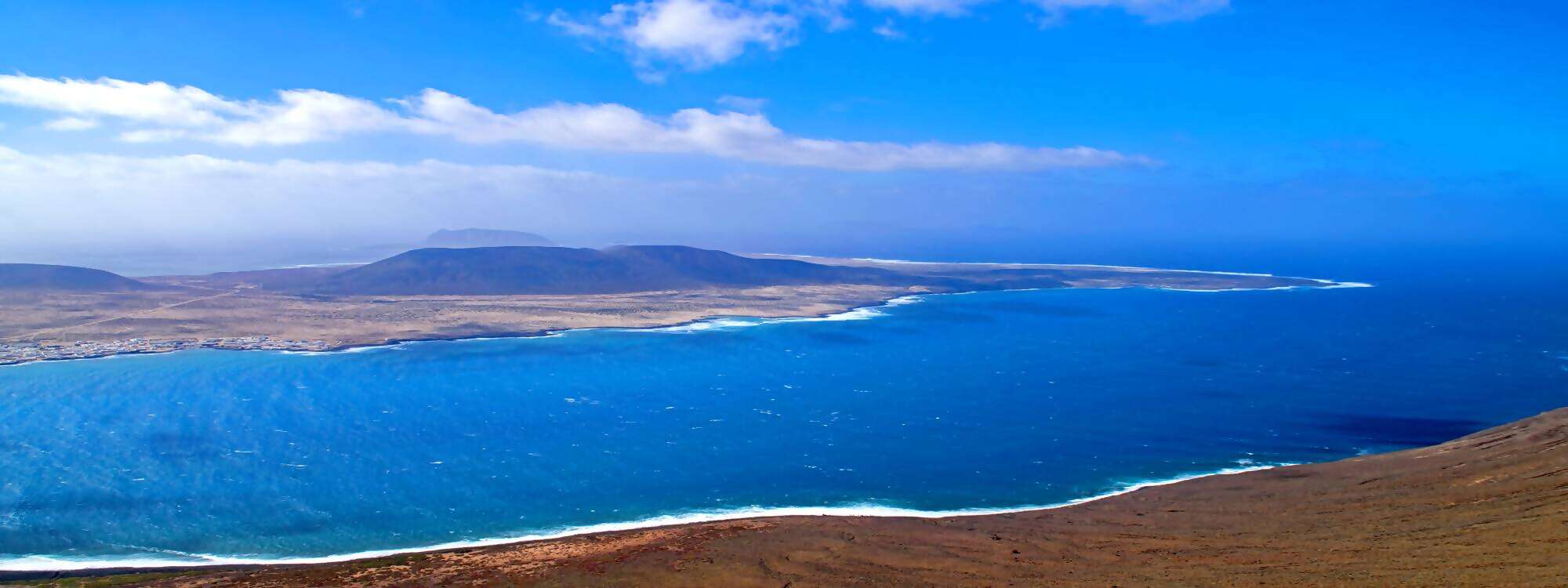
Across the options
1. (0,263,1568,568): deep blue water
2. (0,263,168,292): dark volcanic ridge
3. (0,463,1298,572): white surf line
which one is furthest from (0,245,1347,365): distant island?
(0,463,1298,572): white surf line

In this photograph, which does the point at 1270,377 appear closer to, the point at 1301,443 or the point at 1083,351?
the point at 1083,351

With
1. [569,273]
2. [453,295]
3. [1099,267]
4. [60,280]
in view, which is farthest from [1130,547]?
[1099,267]

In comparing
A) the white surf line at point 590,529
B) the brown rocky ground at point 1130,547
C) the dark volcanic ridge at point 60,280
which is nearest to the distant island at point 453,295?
the dark volcanic ridge at point 60,280

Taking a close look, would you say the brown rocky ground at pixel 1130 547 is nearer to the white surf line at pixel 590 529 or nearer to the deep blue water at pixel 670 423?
the white surf line at pixel 590 529

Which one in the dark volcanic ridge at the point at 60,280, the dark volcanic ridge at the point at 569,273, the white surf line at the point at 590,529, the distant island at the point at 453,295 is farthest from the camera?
the dark volcanic ridge at the point at 569,273

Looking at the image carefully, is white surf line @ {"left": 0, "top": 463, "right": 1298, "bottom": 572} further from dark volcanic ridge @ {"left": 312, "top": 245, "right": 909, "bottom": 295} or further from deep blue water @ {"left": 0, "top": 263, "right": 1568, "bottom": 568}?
dark volcanic ridge @ {"left": 312, "top": 245, "right": 909, "bottom": 295}

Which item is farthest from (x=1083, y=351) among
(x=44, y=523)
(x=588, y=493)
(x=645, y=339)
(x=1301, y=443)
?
(x=44, y=523)
